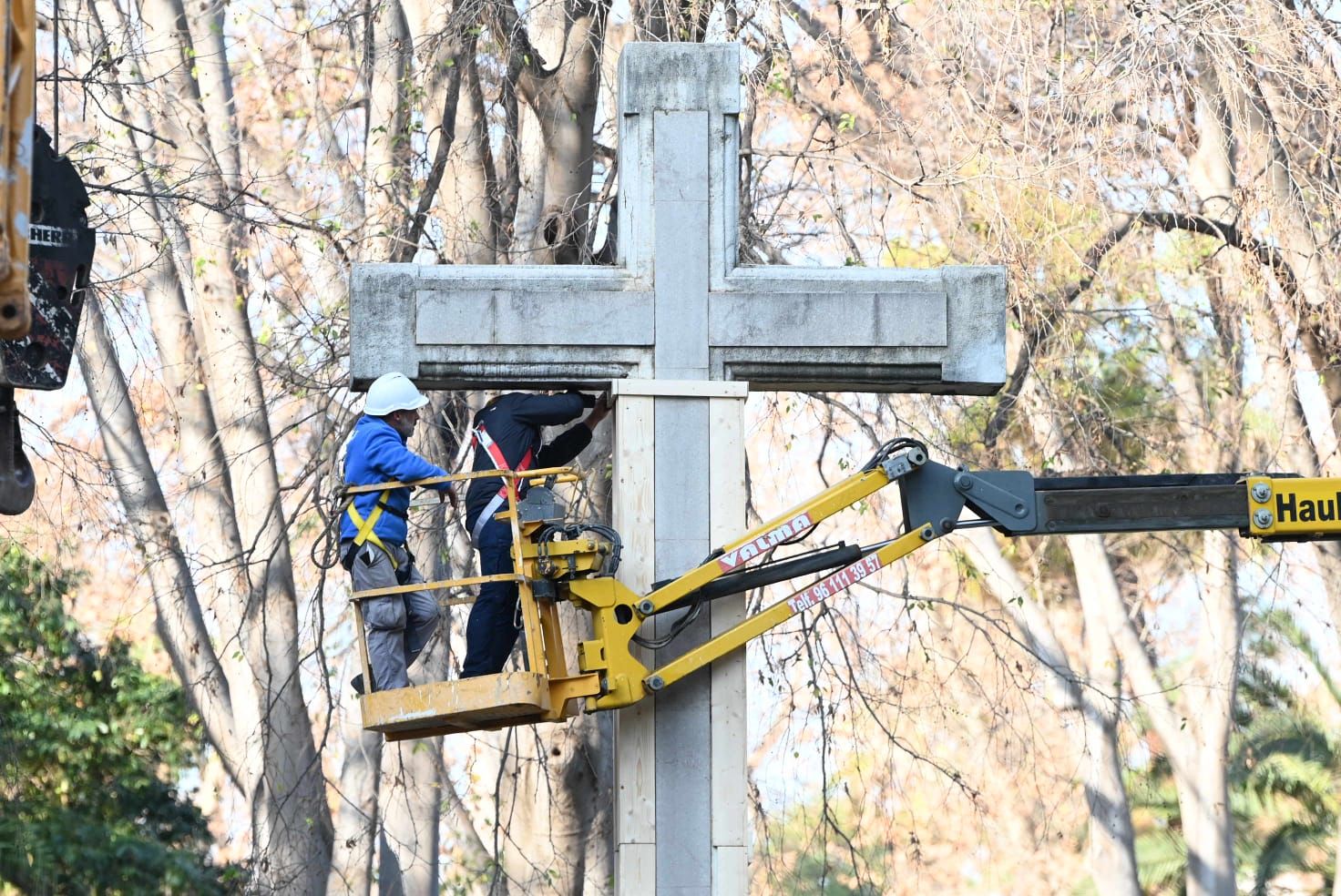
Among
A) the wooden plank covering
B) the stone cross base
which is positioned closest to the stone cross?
the stone cross base

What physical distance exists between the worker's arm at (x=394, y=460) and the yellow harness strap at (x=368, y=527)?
0.56 ft

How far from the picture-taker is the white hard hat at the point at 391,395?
752cm

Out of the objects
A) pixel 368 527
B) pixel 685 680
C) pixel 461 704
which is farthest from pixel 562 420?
pixel 461 704

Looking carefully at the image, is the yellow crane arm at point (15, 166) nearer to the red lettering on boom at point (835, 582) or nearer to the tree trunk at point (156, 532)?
the red lettering on boom at point (835, 582)

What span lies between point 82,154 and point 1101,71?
6.96m

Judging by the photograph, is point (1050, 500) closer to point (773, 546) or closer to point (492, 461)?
point (773, 546)

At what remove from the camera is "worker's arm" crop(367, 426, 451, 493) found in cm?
761

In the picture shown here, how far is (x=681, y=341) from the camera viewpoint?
25.0 feet

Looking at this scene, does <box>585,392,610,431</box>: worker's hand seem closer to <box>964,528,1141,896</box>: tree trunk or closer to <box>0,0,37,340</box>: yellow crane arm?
<box>0,0,37,340</box>: yellow crane arm

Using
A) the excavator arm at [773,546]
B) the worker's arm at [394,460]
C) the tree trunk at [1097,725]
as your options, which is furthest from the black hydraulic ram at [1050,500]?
the tree trunk at [1097,725]

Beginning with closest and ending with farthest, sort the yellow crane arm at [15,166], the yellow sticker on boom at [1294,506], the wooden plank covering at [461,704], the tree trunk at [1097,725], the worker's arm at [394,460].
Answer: the yellow crane arm at [15,166] < the wooden plank covering at [461,704] < the yellow sticker on boom at [1294,506] < the worker's arm at [394,460] < the tree trunk at [1097,725]

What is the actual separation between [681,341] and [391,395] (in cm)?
108

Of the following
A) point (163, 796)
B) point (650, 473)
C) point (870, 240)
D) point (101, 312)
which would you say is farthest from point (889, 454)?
point (163, 796)

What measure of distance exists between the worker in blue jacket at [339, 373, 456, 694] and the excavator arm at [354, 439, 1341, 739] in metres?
0.31
